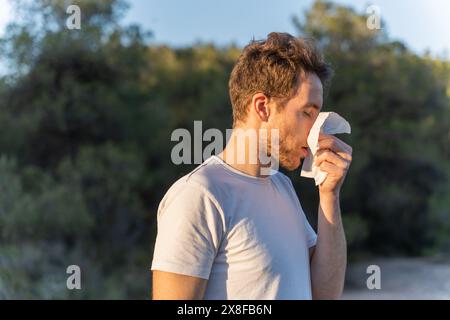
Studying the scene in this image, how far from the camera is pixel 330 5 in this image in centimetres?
1225

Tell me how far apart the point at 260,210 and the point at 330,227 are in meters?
0.29

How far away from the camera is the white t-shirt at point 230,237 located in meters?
1.53

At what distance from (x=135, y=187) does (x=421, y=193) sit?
5488 mm

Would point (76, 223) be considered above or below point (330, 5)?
below

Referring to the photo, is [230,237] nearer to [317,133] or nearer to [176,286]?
[176,286]

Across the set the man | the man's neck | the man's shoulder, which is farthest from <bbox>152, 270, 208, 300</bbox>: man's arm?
the man's neck

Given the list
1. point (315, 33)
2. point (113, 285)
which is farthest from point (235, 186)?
point (315, 33)

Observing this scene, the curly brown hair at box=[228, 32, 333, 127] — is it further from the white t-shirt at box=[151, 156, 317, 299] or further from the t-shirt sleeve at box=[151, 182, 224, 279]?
the t-shirt sleeve at box=[151, 182, 224, 279]

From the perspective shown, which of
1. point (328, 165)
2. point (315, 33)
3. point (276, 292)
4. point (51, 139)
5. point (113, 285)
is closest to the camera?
point (276, 292)

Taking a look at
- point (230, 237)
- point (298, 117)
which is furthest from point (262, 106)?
point (230, 237)

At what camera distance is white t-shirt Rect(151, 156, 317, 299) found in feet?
5.02

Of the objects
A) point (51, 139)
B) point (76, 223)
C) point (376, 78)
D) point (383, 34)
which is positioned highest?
point (383, 34)

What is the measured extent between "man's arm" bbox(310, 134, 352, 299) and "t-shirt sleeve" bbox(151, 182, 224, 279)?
0.37m

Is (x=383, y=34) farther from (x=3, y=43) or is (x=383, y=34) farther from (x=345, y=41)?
(x=3, y=43)
